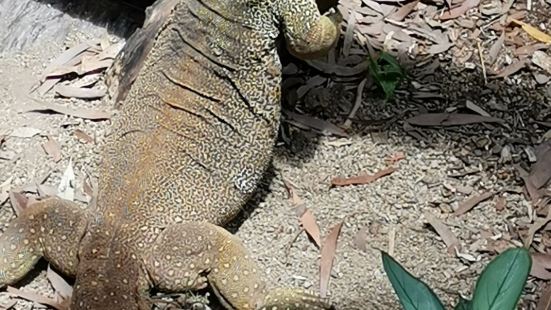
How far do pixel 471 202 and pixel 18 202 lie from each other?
2.01m

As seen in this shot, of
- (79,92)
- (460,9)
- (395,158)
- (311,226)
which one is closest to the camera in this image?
(311,226)

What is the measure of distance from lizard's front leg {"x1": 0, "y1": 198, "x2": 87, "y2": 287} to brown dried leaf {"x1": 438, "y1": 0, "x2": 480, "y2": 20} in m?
2.32

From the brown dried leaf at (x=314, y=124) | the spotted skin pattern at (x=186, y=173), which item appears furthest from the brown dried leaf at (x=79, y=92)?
the brown dried leaf at (x=314, y=124)

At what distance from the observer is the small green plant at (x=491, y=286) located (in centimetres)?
247

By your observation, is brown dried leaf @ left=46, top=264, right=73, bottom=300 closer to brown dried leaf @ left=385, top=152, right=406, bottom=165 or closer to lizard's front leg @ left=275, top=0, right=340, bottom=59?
lizard's front leg @ left=275, top=0, right=340, bottom=59

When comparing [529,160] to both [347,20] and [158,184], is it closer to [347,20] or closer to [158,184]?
[347,20]

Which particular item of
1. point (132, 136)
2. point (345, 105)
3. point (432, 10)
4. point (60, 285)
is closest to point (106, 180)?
point (132, 136)

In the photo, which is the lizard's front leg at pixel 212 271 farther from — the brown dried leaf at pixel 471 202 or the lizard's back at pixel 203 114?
the brown dried leaf at pixel 471 202

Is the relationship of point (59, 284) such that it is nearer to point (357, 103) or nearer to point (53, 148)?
point (53, 148)

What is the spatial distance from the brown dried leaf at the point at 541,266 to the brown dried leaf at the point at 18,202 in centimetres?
221

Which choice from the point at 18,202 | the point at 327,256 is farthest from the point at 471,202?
the point at 18,202

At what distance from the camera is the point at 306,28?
167 inches

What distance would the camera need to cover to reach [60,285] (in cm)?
398

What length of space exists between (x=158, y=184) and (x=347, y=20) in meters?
1.75
